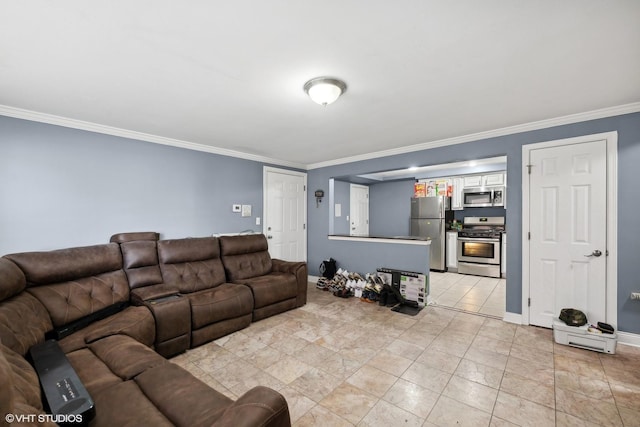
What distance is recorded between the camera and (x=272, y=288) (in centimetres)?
344

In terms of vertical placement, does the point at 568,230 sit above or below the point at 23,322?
above

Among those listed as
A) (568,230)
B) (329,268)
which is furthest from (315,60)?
(329,268)

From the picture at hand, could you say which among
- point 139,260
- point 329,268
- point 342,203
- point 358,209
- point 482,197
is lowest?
point 329,268

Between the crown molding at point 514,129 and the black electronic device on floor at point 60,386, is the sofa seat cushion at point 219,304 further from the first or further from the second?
the crown molding at point 514,129

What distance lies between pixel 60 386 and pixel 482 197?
6.62 metres

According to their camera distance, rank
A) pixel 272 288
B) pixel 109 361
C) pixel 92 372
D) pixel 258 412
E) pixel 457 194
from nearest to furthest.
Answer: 1. pixel 258 412
2. pixel 92 372
3. pixel 109 361
4. pixel 272 288
5. pixel 457 194

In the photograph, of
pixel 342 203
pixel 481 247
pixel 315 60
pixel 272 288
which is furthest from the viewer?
pixel 342 203

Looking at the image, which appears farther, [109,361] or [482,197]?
[482,197]

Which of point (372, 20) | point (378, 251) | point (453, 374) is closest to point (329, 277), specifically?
point (378, 251)

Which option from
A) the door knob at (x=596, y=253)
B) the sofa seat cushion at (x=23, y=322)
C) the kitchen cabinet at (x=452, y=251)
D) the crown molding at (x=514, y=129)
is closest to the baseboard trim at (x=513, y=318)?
the door knob at (x=596, y=253)

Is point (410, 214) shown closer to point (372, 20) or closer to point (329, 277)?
point (329, 277)

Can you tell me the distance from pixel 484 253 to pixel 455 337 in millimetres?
3414

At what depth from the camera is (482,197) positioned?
5805 mm

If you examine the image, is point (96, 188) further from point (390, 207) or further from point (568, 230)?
point (390, 207)
